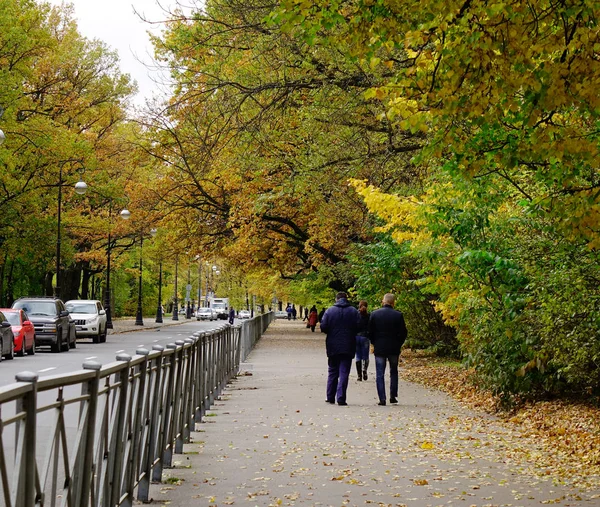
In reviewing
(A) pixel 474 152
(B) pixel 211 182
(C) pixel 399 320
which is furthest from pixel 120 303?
(A) pixel 474 152

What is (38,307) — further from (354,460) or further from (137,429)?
(137,429)

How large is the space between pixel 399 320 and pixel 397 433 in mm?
→ 4653

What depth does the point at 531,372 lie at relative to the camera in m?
15.0

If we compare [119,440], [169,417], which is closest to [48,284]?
[169,417]

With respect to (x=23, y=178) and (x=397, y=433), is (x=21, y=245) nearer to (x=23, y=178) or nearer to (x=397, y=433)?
(x=23, y=178)

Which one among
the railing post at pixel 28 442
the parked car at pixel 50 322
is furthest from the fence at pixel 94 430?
the parked car at pixel 50 322

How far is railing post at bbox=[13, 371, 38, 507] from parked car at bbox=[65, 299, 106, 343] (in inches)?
1470

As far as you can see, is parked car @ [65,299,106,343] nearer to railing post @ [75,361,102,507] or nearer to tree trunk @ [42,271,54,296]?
tree trunk @ [42,271,54,296]

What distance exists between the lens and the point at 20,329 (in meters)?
30.2

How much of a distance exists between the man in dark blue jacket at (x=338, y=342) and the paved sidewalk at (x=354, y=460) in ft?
1.62

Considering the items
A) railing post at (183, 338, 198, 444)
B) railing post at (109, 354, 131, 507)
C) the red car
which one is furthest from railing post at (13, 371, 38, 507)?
the red car

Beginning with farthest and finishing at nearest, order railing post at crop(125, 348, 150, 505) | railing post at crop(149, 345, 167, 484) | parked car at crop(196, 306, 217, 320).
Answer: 1. parked car at crop(196, 306, 217, 320)
2. railing post at crop(149, 345, 167, 484)
3. railing post at crop(125, 348, 150, 505)

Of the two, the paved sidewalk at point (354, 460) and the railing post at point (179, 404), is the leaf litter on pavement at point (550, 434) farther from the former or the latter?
the railing post at point (179, 404)

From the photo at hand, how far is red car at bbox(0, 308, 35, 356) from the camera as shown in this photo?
30.2m
